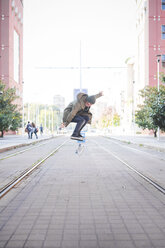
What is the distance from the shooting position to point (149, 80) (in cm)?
5884

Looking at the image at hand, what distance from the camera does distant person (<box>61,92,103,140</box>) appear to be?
7007 mm

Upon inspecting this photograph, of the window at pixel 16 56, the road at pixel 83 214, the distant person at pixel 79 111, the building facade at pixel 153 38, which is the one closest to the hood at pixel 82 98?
the distant person at pixel 79 111

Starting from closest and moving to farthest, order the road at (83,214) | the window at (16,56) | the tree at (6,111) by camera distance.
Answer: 1. the road at (83,214)
2. the tree at (6,111)
3. the window at (16,56)

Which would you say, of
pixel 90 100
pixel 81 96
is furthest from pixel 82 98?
pixel 90 100

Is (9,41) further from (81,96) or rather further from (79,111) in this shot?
(81,96)

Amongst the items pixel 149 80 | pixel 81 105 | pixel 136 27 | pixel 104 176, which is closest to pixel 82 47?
pixel 81 105

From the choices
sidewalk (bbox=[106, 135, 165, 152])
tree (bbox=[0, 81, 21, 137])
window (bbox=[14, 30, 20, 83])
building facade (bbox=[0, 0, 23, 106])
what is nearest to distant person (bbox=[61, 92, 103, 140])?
sidewalk (bbox=[106, 135, 165, 152])

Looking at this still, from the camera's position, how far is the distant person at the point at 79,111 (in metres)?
7.01

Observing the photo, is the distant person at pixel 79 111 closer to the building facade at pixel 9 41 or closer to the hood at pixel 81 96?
the hood at pixel 81 96

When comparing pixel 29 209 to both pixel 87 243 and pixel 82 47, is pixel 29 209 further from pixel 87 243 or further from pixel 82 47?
pixel 82 47

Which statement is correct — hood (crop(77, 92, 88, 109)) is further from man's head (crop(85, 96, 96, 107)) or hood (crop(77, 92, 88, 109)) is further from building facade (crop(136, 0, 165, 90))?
building facade (crop(136, 0, 165, 90))

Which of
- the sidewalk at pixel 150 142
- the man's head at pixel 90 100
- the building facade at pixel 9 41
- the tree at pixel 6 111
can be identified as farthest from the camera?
the building facade at pixel 9 41

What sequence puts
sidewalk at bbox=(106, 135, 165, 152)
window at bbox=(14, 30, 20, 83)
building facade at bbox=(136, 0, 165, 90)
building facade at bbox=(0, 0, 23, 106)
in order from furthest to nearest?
window at bbox=(14, 30, 20, 83) → building facade at bbox=(136, 0, 165, 90) → building facade at bbox=(0, 0, 23, 106) → sidewalk at bbox=(106, 135, 165, 152)

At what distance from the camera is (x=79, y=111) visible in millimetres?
7586
